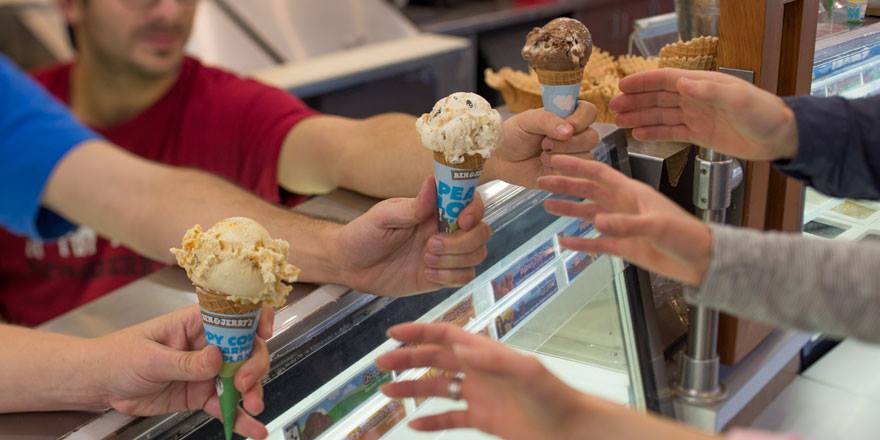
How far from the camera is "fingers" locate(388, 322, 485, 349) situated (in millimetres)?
728

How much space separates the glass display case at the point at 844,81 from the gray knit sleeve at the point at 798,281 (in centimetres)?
90

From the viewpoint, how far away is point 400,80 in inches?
153

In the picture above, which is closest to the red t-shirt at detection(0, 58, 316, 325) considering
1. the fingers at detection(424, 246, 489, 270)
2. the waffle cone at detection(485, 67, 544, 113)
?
the waffle cone at detection(485, 67, 544, 113)

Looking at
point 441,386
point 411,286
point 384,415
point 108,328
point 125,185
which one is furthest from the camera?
point 125,185

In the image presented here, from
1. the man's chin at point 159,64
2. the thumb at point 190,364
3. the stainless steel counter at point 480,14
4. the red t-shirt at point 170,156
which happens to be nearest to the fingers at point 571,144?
the thumb at point 190,364

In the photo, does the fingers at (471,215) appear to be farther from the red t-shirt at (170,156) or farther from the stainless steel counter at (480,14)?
the stainless steel counter at (480,14)

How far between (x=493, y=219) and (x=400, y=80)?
2.78m

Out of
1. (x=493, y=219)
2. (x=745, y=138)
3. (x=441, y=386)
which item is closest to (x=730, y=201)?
(x=745, y=138)

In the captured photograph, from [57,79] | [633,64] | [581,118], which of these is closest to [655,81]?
[581,118]

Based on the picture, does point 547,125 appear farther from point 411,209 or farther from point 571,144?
point 411,209

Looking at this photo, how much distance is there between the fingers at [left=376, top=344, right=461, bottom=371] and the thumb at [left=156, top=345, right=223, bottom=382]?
200 mm

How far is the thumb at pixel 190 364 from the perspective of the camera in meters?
0.86

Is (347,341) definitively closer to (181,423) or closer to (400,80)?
(181,423)

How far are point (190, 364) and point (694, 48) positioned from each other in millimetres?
1125
